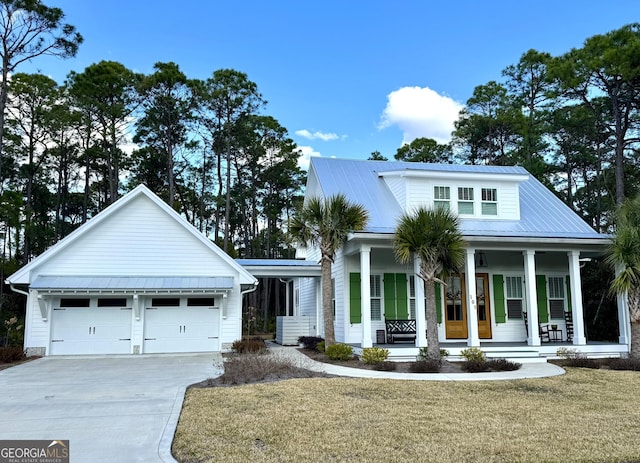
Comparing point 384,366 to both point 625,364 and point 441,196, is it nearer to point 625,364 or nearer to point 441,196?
point 625,364

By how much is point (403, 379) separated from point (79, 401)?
640cm

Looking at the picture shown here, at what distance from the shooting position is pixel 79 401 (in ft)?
27.0

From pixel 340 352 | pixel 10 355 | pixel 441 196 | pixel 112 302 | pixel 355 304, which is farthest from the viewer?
pixel 441 196

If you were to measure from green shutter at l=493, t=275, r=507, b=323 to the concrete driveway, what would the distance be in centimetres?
962

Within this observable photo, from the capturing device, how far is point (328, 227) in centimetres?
1408

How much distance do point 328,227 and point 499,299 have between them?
703cm

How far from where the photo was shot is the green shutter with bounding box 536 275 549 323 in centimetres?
1677

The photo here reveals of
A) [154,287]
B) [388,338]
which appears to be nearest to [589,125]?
[388,338]

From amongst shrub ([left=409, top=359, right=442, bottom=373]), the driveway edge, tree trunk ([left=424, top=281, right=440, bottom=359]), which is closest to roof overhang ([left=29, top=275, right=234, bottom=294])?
tree trunk ([left=424, top=281, right=440, bottom=359])

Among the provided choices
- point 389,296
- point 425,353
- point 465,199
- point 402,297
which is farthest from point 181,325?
point 465,199

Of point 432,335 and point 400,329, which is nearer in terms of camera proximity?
point 432,335

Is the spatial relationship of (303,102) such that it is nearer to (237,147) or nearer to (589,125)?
(237,147)

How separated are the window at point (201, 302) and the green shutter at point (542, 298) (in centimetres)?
1165

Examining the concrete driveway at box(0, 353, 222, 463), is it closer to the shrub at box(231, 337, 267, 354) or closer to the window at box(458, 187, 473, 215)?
the shrub at box(231, 337, 267, 354)
